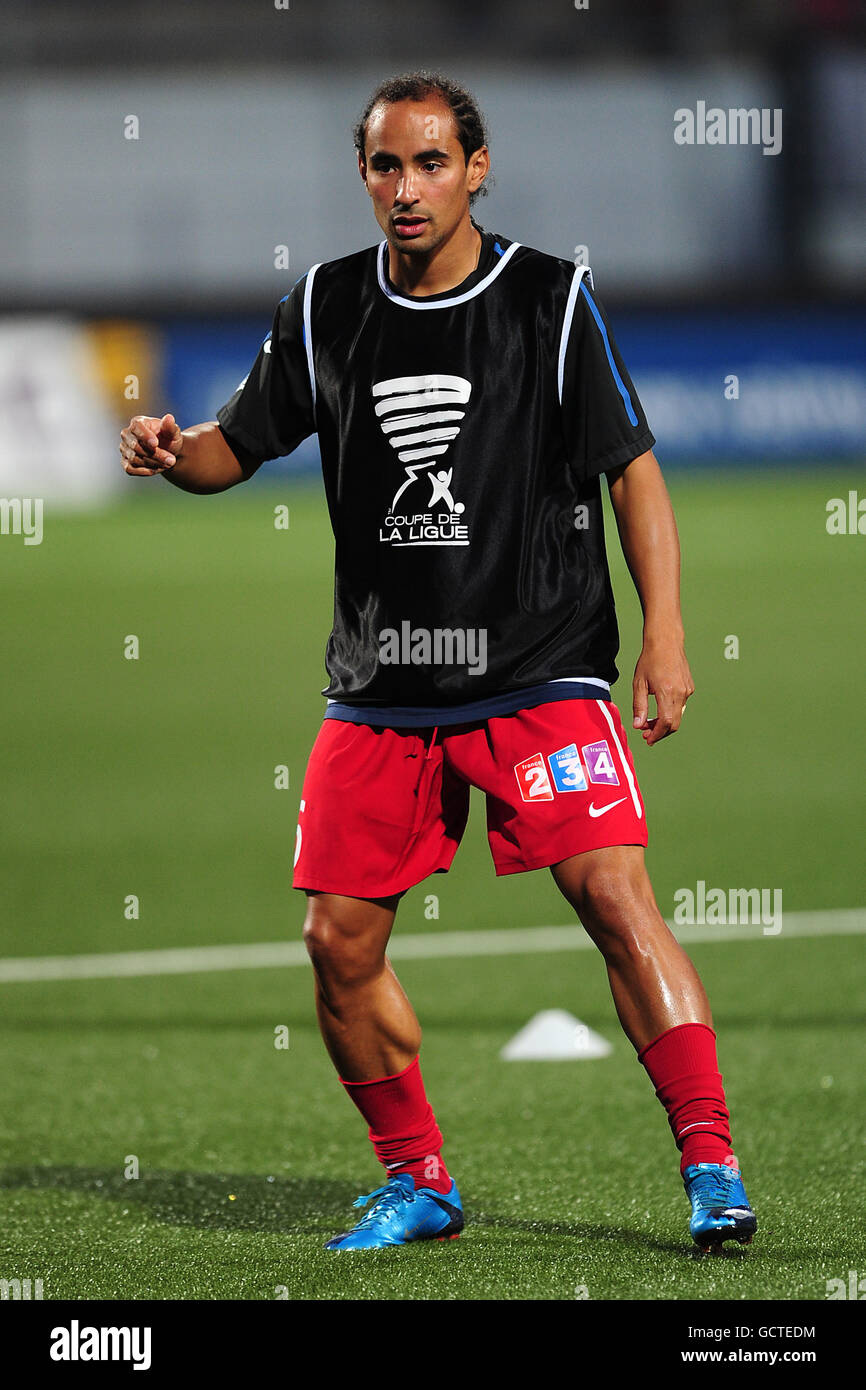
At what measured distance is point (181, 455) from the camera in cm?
411

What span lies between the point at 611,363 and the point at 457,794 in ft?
2.86

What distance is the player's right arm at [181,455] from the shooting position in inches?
157

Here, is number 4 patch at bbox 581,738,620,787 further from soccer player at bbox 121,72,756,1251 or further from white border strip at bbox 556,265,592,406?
white border strip at bbox 556,265,592,406

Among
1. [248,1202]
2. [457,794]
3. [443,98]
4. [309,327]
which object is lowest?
[248,1202]

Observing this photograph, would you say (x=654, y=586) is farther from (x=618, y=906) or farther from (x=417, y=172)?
(x=417, y=172)

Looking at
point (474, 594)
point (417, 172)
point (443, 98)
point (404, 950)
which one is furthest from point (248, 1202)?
point (404, 950)

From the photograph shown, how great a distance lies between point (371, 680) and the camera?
13.0 feet

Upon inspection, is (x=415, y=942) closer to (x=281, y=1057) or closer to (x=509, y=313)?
(x=281, y=1057)

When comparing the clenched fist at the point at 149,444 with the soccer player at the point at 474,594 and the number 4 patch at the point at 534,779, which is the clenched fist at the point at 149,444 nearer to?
the soccer player at the point at 474,594

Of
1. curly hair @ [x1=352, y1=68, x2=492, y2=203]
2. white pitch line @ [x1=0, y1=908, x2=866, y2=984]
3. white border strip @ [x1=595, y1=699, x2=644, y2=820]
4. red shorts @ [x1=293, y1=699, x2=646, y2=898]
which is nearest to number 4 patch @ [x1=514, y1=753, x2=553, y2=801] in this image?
red shorts @ [x1=293, y1=699, x2=646, y2=898]
